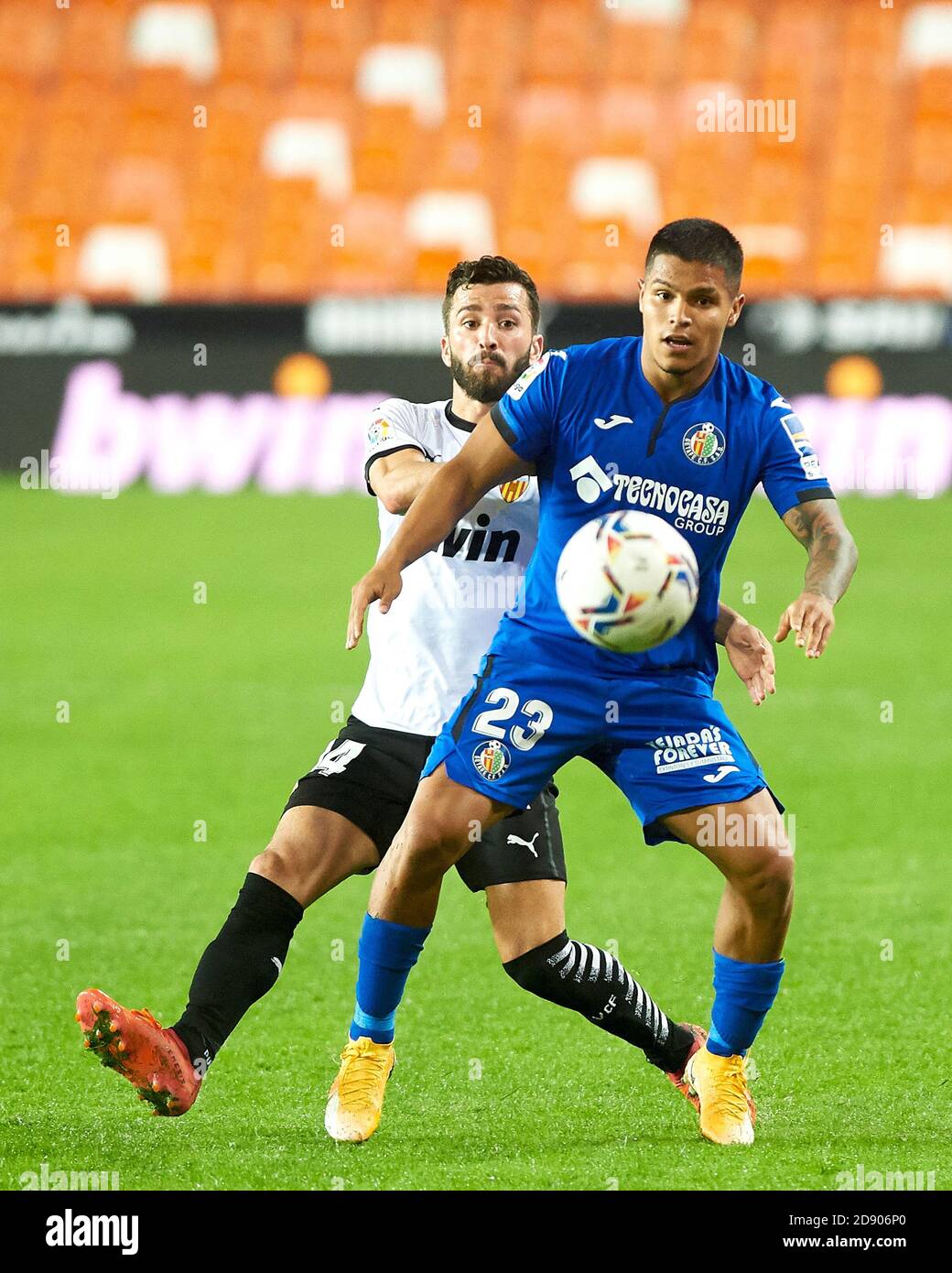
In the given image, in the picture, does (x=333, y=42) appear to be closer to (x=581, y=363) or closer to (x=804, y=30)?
(x=804, y=30)

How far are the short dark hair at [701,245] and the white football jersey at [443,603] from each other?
83 cm

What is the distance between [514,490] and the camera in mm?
4867

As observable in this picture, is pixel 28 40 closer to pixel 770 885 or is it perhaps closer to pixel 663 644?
pixel 663 644

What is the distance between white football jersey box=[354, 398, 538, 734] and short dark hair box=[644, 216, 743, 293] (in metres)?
0.83

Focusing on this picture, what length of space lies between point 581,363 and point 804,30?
20.3 m

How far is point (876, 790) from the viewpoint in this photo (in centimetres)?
844

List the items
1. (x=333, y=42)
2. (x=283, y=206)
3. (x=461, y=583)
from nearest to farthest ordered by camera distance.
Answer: (x=461, y=583) < (x=283, y=206) < (x=333, y=42)

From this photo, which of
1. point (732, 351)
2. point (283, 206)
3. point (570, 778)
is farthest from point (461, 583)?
point (283, 206)

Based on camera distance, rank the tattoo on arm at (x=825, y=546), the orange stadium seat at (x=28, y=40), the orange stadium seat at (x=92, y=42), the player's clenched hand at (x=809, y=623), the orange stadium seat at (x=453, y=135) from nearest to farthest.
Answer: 1. the player's clenched hand at (x=809, y=623)
2. the tattoo on arm at (x=825, y=546)
3. the orange stadium seat at (x=453, y=135)
4. the orange stadium seat at (x=92, y=42)
5. the orange stadium seat at (x=28, y=40)

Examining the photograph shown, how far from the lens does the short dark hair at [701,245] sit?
424cm

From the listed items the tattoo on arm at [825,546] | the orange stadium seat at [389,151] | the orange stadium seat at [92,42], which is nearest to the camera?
the tattoo on arm at [825,546]

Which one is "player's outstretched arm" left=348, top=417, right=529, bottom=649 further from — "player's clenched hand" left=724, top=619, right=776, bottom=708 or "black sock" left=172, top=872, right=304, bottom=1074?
"black sock" left=172, top=872, right=304, bottom=1074

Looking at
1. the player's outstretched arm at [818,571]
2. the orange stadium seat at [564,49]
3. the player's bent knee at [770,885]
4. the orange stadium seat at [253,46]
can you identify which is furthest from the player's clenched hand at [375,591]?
the orange stadium seat at [253,46]

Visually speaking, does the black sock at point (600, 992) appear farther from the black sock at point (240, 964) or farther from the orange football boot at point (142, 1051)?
the orange football boot at point (142, 1051)
